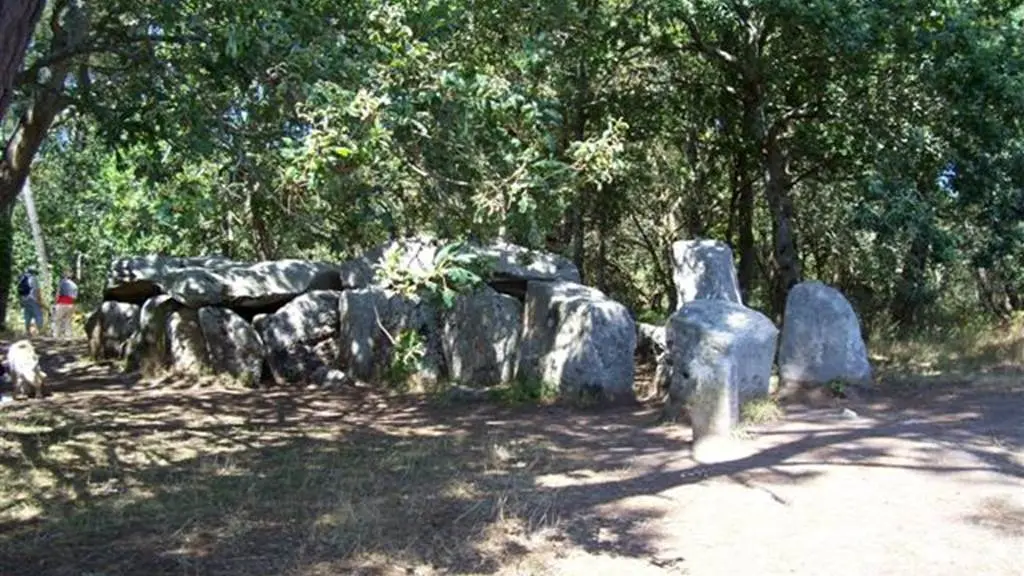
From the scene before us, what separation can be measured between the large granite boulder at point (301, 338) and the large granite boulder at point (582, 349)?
2598mm

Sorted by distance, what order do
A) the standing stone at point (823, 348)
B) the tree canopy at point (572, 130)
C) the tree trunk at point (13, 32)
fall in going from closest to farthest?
the tree trunk at point (13, 32), the tree canopy at point (572, 130), the standing stone at point (823, 348)

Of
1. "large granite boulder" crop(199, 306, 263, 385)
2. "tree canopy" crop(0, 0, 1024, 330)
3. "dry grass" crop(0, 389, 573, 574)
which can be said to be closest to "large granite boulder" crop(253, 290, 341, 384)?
"large granite boulder" crop(199, 306, 263, 385)

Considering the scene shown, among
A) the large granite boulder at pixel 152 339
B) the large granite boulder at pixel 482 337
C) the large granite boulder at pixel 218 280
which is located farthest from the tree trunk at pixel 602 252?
the large granite boulder at pixel 152 339

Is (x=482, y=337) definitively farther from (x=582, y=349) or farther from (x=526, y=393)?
(x=582, y=349)

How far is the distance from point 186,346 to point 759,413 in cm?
681

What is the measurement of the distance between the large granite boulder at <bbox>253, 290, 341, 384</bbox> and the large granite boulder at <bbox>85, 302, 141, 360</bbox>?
6.25 ft

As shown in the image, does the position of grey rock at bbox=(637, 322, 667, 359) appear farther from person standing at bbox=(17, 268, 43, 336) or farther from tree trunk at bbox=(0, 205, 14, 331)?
tree trunk at bbox=(0, 205, 14, 331)

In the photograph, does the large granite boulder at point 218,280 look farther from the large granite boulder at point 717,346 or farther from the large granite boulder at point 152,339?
the large granite boulder at point 717,346

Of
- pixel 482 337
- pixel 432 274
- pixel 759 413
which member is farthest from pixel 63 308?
pixel 432 274

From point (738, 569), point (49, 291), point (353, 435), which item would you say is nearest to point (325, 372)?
point (353, 435)

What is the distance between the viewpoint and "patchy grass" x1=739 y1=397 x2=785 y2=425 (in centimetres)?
777

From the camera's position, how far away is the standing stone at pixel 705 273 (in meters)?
11.1

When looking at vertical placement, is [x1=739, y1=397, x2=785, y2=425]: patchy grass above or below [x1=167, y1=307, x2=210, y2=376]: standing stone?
below

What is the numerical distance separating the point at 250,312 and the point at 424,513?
7039 millimetres
